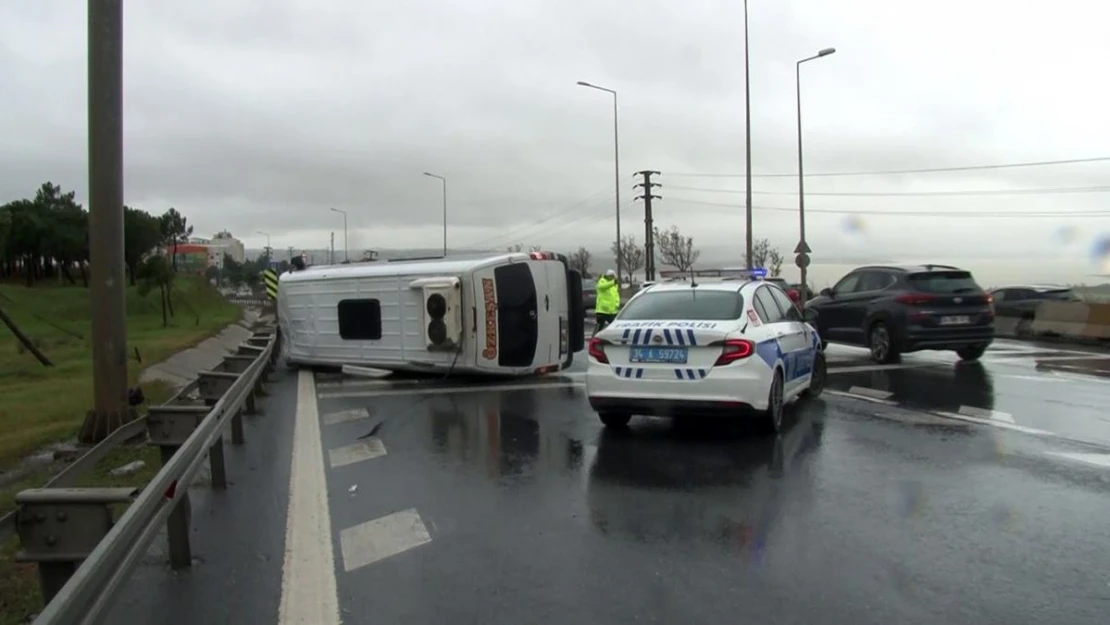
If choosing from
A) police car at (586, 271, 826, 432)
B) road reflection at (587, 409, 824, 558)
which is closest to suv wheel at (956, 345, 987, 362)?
road reflection at (587, 409, 824, 558)

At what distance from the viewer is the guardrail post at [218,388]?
8805 mm

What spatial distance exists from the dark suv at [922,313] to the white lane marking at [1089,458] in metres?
6.68

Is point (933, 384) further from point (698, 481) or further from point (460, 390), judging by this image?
point (698, 481)

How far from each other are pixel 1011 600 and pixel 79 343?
28.2 metres

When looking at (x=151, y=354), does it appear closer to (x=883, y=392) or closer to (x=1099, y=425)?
(x=883, y=392)

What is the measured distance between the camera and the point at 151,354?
68.5 feet

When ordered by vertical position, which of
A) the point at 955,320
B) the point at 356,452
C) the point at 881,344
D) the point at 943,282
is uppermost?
the point at 943,282

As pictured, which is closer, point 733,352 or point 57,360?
point 733,352

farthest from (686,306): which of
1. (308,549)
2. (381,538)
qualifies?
(308,549)

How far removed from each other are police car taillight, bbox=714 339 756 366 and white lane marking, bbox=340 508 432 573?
3.28 meters

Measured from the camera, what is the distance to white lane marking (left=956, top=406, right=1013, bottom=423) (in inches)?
368

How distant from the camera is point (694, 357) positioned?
314 inches

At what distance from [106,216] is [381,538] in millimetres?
5442

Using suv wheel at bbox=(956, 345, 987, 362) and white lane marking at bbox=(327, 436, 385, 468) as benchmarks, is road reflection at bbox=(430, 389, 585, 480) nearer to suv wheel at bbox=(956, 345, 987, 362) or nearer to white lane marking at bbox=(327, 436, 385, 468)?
white lane marking at bbox=(327, 436, 385, 468)
